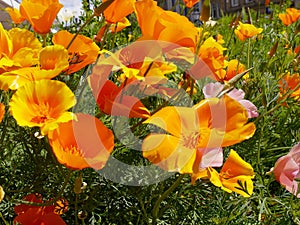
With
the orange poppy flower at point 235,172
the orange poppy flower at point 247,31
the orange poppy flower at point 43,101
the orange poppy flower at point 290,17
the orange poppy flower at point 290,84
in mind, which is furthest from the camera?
the orange poppy flower at point 290,17

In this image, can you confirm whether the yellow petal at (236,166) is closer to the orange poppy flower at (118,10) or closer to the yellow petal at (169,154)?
the yellow petal at (169,154)

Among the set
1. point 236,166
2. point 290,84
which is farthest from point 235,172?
point 290,84

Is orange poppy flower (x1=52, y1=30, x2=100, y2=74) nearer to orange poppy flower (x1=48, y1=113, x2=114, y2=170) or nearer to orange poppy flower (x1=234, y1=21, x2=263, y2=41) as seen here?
orange poppy flower (x1=48, y1=113, x2=114, y2=170)

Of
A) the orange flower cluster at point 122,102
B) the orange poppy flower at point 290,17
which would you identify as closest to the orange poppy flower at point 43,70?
the orange flower cluster at point 122,102

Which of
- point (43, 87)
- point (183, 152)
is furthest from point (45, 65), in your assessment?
point (183, 152)

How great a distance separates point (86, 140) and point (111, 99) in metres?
0.07

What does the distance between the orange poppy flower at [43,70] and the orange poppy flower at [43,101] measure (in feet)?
0.05

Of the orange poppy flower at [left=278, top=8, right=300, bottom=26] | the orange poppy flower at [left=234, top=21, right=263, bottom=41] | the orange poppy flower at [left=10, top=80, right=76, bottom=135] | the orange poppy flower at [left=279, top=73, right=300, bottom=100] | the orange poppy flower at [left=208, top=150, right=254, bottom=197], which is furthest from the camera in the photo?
the orange poppy flower at [left=278, top=8, right=300, bottom=26]

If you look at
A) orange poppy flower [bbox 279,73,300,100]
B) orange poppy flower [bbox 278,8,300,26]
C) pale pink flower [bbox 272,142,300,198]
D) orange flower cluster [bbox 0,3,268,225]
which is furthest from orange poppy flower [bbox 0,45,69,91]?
orange poppy flower [bbox 278,8,300,26]

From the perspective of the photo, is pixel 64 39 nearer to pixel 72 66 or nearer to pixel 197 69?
pixel 72 66

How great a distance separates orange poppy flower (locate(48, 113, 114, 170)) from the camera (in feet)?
1.61

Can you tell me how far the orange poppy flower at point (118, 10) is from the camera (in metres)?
0.62

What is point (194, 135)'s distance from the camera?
524 millimetres

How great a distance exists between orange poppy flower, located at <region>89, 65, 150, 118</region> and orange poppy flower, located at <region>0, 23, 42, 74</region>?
7 centimetres
